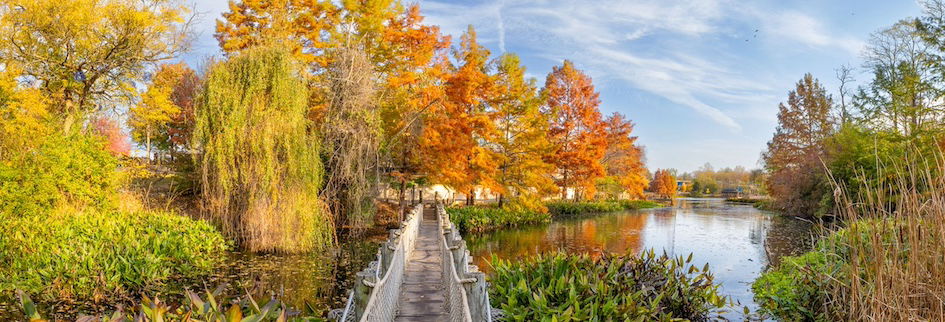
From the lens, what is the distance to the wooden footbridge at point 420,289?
172 inches

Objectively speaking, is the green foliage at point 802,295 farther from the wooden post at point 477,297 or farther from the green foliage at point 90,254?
the green foliage at point 90,254

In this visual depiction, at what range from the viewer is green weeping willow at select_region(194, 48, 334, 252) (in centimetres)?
1270

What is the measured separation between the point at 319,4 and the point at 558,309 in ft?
69.5

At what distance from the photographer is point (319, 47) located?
21781 mm

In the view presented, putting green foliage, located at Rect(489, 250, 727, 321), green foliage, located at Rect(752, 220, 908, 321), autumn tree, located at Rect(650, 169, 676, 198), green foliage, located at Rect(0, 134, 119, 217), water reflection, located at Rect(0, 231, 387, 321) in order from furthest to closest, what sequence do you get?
autumn tree, located at Rect(650, 169, 676, 198), green foliage, located at Rect(0, 134, 119, 217), water reflection, located at Rect(0, 231, 387, 321), green foliage, located at Rect(489, 250, 727, 321), green foliage, located at Rect(752, 220, 908, 321)

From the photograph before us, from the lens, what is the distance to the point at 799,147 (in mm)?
35250

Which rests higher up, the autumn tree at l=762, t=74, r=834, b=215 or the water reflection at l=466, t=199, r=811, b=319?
the autumn tree at l=762, t=74, r=834, b=215

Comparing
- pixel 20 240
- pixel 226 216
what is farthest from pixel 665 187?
pixel 20 240

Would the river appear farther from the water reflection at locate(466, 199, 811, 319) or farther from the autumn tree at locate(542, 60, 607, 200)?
the autumn tree at locate(542, 60, 607, 200)

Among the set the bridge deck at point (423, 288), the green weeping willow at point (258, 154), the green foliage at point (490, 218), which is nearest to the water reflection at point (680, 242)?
the green foliage at point (490, 218)

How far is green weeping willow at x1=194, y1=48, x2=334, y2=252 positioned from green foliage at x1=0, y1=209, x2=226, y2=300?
145cm

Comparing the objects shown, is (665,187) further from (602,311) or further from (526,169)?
(602,311)

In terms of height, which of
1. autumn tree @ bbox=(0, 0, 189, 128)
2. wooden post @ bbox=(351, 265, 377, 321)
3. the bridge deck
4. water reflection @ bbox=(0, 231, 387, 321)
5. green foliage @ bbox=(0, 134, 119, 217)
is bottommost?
water reflection @ bbox=(0, 231, 387, 321)

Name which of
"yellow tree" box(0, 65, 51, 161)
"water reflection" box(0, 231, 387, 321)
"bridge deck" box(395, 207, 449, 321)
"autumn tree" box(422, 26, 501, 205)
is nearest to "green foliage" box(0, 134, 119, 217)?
"yellow tree" box(0, 65, 51, 161)
